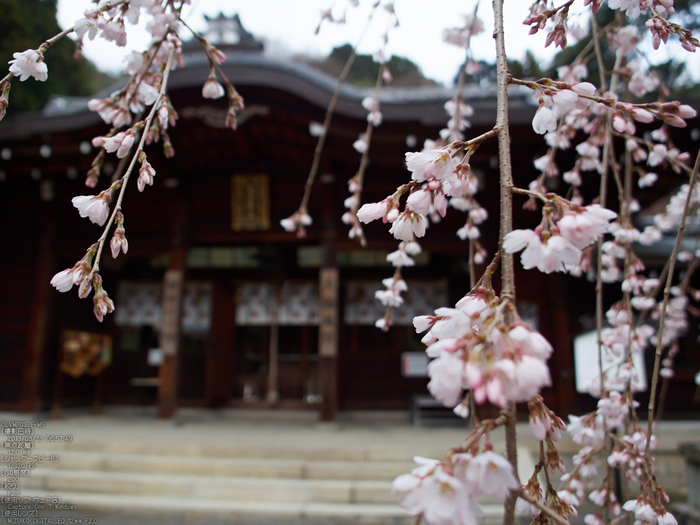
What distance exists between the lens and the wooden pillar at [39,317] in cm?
604

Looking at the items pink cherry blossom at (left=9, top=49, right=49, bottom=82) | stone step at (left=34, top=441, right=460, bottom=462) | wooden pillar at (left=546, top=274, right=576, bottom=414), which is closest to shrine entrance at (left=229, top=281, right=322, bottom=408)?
stone step at (left=34, top=441, right=460, bottom=462)

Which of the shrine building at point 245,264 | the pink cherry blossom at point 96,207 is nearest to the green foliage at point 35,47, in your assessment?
the shrine building at point 245,264

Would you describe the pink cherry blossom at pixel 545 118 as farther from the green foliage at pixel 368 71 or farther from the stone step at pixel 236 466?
the green foliage at pixel 368 71

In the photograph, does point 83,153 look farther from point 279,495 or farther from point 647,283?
point 647,283

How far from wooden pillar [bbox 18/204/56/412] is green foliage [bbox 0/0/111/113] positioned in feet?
8.17

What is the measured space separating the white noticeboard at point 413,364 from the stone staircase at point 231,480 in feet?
9.06

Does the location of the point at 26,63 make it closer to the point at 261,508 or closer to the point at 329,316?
the point at 261,508

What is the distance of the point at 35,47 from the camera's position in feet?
27.7

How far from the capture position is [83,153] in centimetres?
552

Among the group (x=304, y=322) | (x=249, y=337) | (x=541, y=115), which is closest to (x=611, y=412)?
(x=541, y=115)

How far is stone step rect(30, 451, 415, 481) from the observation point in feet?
13.1

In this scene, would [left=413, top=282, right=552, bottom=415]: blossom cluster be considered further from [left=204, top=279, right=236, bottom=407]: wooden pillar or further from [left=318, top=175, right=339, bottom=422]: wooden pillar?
[left=204, top=279, right=236, bottom=407]: wooden pillar

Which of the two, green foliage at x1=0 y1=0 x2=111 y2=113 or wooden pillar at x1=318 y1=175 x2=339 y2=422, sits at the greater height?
green foliage at x1=0 y1=0 x2=111 y2=113

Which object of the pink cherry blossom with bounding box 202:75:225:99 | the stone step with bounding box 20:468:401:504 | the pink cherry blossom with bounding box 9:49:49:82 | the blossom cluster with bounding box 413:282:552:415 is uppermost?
the pink cherry blossom with bounding box 202:75:225:99
